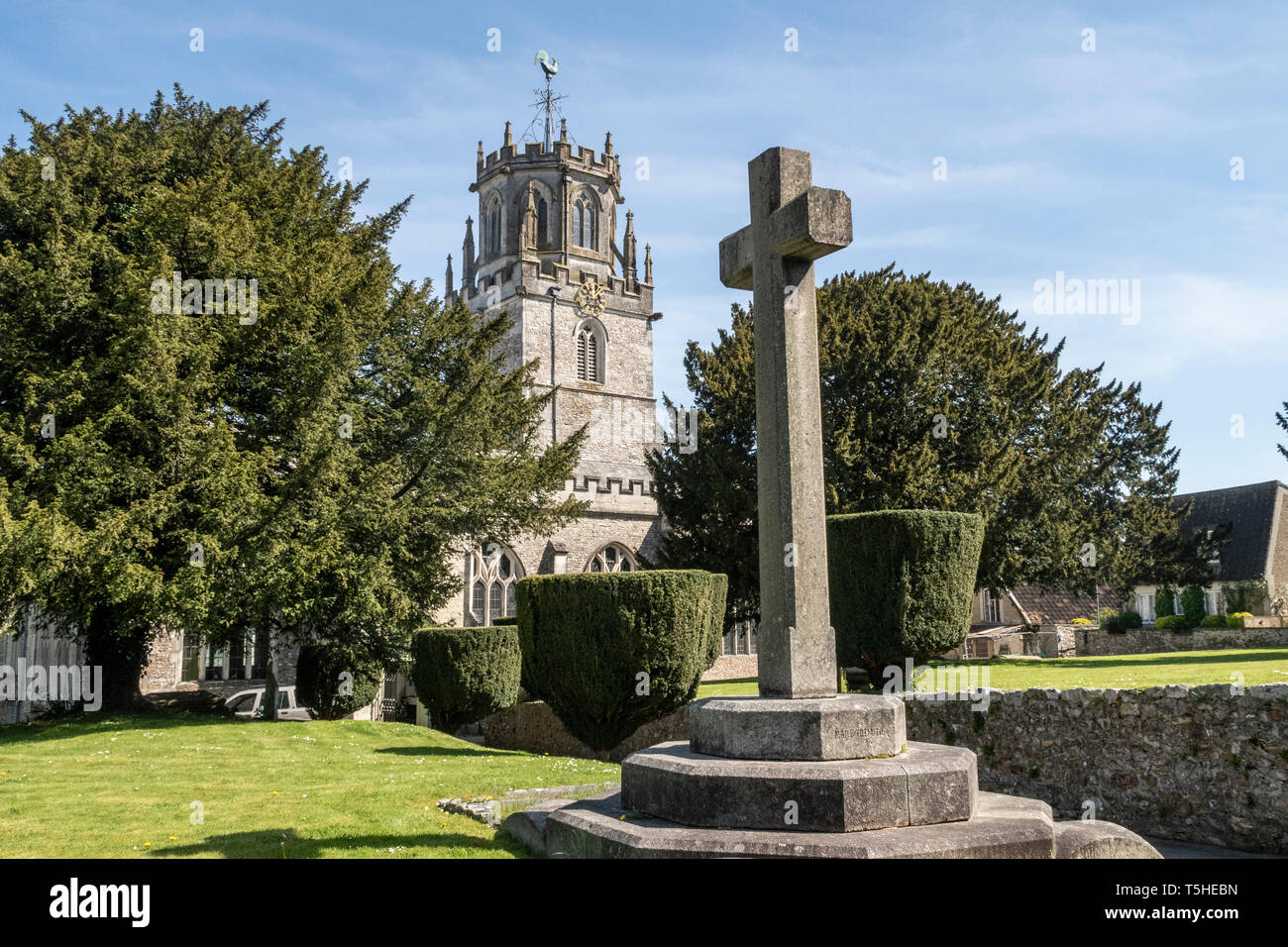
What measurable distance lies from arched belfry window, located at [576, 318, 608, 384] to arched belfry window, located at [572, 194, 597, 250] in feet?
13.8

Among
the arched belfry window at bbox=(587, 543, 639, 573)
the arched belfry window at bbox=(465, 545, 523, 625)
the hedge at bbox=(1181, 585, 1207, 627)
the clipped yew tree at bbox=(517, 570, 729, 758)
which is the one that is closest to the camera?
the clipped yew tree at bbox=(517, 570, 729, 758)

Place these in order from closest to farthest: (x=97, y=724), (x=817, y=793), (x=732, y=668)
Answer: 1. (x=817, y=793)
2. (x=97, y=724)
3. (x=732, y=668)

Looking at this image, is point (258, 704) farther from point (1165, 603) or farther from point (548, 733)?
point (1165, 603)

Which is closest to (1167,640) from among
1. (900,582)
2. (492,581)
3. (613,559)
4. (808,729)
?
(613,559)

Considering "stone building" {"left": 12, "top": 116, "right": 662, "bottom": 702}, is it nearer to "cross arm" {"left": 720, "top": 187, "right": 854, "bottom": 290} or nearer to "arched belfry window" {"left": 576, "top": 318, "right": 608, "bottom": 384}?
"arched belfry window" {"left": 576, "top": 318, "right": 608, "bottom": 384}

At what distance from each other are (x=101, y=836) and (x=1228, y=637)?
30389mm

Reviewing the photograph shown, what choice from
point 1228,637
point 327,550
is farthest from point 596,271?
point 327,550

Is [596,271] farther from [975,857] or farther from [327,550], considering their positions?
[975,857]

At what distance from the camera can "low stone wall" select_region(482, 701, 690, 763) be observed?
1545 centimetres

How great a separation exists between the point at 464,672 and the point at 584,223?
3371cm

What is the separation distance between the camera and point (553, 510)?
21500mm

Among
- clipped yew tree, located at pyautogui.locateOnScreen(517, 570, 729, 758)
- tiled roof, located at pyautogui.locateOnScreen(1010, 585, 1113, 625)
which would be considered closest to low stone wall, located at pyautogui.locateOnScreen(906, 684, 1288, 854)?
clipped yew tree, located at pyautogui.locateOnScreen(517, 570, 729, 758)

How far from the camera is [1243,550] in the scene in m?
37.3

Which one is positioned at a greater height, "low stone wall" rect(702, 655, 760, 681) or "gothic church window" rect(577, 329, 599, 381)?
"gothic church window" rect(577, 329, 599, 381)
